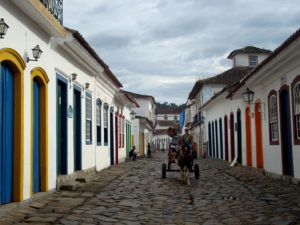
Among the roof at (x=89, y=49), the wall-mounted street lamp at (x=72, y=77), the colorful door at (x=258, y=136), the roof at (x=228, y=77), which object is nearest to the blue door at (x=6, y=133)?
the roof at (x=89, y=49)

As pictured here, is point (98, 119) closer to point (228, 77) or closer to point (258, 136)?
point (258, 136)

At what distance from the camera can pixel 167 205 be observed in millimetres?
9328

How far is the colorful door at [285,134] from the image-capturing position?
42.4ft

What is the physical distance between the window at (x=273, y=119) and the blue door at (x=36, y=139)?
720 centimetres

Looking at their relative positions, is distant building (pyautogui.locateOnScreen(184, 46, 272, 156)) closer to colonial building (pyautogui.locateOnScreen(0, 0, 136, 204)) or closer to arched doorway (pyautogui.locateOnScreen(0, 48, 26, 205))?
colonial building (pyautogui.locateOnScreen(0, 0, 136, 204))

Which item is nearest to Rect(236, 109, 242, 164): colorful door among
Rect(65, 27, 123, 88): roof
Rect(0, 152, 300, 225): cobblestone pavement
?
Rect(65, 27, 123, 88): roof

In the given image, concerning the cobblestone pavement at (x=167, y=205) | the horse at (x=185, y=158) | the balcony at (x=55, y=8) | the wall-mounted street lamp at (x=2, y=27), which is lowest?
the cobblestone pavement at (x=167, y=205)

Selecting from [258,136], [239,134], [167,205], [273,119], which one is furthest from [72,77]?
[239,134]

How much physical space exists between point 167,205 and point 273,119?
6357mm

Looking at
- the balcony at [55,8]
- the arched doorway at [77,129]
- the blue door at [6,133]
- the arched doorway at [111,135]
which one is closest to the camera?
the blue door at [6,133]

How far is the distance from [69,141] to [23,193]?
3835 mm

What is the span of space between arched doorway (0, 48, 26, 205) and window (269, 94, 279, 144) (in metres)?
8.18

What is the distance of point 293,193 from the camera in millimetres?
10531

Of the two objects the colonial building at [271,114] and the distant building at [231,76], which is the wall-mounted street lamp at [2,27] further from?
the distant building at [231,76]
